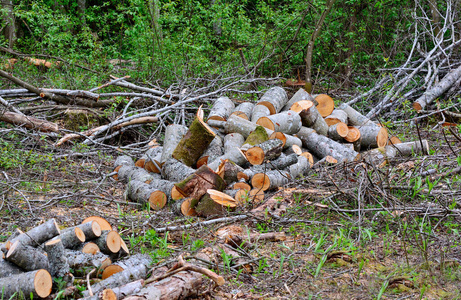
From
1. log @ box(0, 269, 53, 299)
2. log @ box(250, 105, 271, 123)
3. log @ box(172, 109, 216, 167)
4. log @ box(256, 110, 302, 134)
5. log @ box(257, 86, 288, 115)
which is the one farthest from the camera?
log @ box(257, 86, 288, 115)

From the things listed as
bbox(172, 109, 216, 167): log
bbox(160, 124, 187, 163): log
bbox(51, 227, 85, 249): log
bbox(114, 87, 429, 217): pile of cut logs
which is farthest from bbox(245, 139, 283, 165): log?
bbox(51, 227, 85, 249): log

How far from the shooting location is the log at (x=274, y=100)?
7191 millimetres

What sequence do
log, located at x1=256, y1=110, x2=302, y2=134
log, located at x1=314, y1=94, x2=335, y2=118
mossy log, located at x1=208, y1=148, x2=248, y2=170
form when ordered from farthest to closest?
log, located at x1=314, y1=94, x2=335, y2=118 < log, located at x1=256, y1=110, x2=302, y2=134 < mossy log, located at x1=208, y1=148, x2=248, y2=170

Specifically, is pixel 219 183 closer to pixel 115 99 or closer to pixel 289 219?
pixel 289 219

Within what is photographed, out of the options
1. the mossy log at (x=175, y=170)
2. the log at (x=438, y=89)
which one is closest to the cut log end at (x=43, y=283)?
the mossy log at (x=175, y=170)

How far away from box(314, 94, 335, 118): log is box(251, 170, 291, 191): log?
2.65 m

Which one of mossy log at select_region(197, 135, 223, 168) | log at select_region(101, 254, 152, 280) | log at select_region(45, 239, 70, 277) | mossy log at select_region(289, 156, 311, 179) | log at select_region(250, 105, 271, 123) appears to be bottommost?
mossy log at select_region(289, 156, 311, 179)

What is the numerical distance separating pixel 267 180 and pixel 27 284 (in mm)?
3064

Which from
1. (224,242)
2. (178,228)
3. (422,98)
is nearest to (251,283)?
(224,242)

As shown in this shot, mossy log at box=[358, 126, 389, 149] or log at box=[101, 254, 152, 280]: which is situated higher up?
log at box=[101, 254, 152, 280]

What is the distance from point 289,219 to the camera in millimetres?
4301

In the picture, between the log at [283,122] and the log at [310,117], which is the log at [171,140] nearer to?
the log at [283,122]

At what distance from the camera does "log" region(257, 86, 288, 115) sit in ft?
23.6

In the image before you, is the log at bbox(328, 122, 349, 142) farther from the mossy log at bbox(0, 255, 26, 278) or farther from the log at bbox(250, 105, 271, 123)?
the mossy log at bbox(0, 255, 26, 278)
